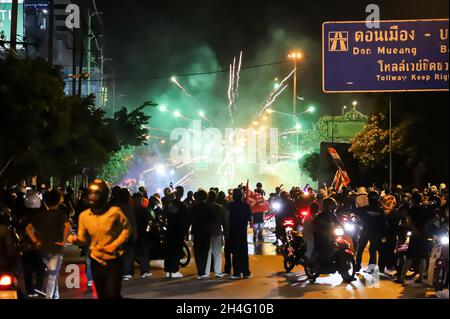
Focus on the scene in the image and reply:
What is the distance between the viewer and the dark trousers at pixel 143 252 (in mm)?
14055

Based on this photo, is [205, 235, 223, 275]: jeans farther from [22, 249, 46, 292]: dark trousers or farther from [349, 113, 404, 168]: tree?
[349, 113, 404, 168]: tree

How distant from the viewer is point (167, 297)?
11.2 meters

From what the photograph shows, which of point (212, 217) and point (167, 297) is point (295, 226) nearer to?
point (212, 217)

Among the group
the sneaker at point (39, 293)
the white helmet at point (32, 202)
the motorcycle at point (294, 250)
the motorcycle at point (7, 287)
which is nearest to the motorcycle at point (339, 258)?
the motorcycle at point (294, 250)

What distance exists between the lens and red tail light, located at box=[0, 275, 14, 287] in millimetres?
8227

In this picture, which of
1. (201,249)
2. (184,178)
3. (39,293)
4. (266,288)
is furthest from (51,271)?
(184,178)

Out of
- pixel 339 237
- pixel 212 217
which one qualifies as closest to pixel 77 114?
pixel 212 217

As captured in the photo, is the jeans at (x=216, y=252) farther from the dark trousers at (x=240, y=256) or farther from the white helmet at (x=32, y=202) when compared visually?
the white helmet at (x=32, y=202)

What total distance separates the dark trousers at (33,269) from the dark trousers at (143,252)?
9.75 ft

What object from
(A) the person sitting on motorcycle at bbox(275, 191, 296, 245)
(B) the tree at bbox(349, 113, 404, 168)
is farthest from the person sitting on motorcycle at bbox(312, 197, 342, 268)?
(B) the tree at bbox(349, 113, 404, 168)
